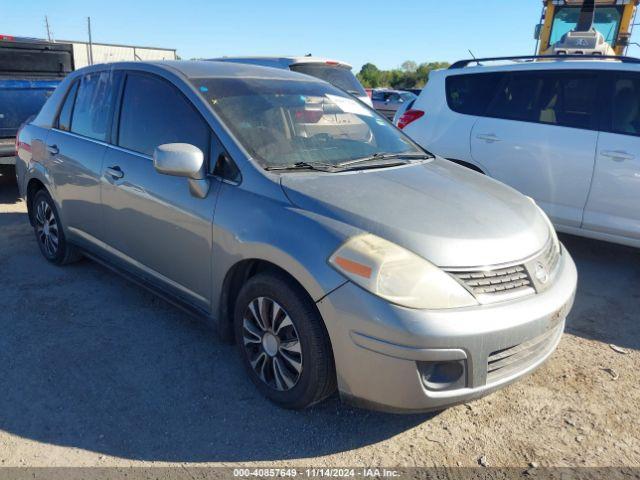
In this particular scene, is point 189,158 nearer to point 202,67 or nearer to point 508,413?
point 202,67

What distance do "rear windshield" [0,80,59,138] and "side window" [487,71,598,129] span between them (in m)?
5.78

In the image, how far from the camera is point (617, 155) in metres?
4.40

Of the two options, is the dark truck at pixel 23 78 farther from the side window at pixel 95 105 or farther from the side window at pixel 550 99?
the side window at pixel 550 99

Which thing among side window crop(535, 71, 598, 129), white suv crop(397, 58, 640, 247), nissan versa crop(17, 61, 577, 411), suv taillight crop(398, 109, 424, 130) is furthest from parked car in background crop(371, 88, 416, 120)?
nissan versa crop(17, 61, 577, 411)

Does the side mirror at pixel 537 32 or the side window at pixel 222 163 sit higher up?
the side mirror at pixel 537 32

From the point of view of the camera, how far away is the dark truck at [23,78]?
22.1ft

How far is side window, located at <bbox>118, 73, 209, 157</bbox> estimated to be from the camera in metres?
3.07

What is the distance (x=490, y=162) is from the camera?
5.08 m

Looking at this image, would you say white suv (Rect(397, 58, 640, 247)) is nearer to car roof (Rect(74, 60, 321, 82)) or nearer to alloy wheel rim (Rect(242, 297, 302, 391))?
car roof (Rect(74, 60, 321, 82))

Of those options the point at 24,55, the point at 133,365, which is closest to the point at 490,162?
the point at 133,365

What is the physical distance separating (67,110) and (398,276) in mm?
3352

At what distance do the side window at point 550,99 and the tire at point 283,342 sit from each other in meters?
3.48

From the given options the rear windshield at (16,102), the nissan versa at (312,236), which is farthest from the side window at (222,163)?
the rear windshield at (16,102)

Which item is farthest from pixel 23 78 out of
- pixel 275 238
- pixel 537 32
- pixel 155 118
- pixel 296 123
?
pixel 537 32
